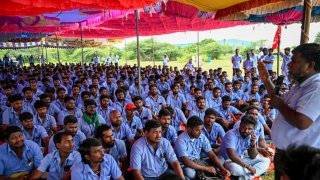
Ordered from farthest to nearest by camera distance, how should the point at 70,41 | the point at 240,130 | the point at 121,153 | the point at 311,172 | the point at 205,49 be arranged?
the point at 205,49, the point at 70,41, the point at 240,130, the point at 121,153, the point at 311,172

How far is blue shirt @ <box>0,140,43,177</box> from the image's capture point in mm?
3283

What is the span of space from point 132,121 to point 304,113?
3301 millimetres

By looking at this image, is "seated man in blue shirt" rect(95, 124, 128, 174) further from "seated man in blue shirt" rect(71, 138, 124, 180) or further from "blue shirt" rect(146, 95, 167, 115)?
"blue shirt" rect(146, 95, 167, 115)

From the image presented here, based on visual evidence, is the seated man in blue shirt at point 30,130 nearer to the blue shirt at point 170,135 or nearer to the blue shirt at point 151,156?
the blue shirt at point 151,156

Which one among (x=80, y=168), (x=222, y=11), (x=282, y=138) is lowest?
(x=80, y=168)

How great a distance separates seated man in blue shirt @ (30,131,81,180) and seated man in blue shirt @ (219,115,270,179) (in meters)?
1.94

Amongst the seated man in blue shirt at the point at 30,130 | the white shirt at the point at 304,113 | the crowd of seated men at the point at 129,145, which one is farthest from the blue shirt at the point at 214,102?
the white shirt at the point at 304,113

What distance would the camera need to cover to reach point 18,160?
10.9ft

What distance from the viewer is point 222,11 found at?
5.12 m

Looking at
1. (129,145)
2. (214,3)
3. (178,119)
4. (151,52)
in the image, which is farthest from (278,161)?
(151,52)

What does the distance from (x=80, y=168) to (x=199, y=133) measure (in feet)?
5.36

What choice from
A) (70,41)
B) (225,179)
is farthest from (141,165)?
(70,41)

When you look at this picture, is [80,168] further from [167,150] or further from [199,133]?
[199,133]

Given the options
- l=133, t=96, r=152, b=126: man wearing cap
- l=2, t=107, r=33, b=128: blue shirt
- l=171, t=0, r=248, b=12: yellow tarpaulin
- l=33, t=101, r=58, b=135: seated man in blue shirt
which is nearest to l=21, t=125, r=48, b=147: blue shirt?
l=33, t=101, r=58, b=135: seated man in blue shirt
